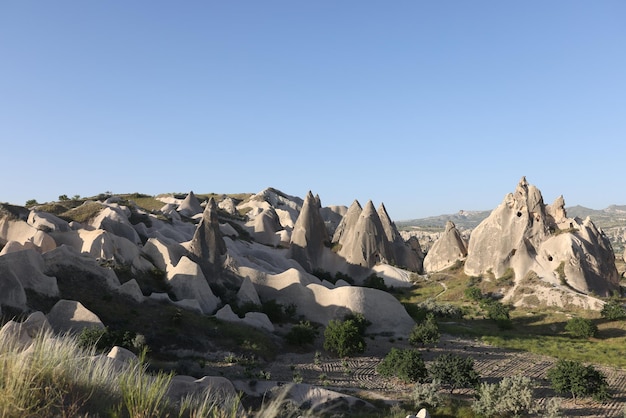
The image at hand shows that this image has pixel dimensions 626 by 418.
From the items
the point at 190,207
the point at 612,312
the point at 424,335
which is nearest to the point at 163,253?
the point at 424,335

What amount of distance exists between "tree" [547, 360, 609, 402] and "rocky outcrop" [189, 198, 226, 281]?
25895 mm

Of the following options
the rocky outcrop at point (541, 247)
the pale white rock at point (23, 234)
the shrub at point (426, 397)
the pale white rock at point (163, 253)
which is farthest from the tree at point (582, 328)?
the pale white rock at point (23, 234)

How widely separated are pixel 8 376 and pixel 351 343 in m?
23.4

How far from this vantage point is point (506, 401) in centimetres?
1656

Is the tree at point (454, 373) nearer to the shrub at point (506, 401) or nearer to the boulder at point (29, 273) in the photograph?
the shrub at point (506, 401)

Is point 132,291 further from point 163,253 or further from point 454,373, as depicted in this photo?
point 454,373

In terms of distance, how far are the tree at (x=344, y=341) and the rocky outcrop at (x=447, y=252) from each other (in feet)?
→ 113

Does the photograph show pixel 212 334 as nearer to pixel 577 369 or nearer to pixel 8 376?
pixel 577 369

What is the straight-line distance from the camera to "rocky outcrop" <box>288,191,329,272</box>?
2162 inches

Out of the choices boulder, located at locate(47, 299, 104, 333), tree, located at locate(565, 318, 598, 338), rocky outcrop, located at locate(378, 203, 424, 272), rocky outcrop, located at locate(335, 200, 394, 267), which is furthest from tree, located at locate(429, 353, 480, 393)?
rocky outcrop, located at locate(378, 203, 424, 272)

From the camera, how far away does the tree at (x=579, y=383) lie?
1905 cm

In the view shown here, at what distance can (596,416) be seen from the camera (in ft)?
57.2

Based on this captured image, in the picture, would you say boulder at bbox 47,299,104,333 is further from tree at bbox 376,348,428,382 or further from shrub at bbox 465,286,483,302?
shrub at bbox 465,286,483,302

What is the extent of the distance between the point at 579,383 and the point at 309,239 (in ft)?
129
